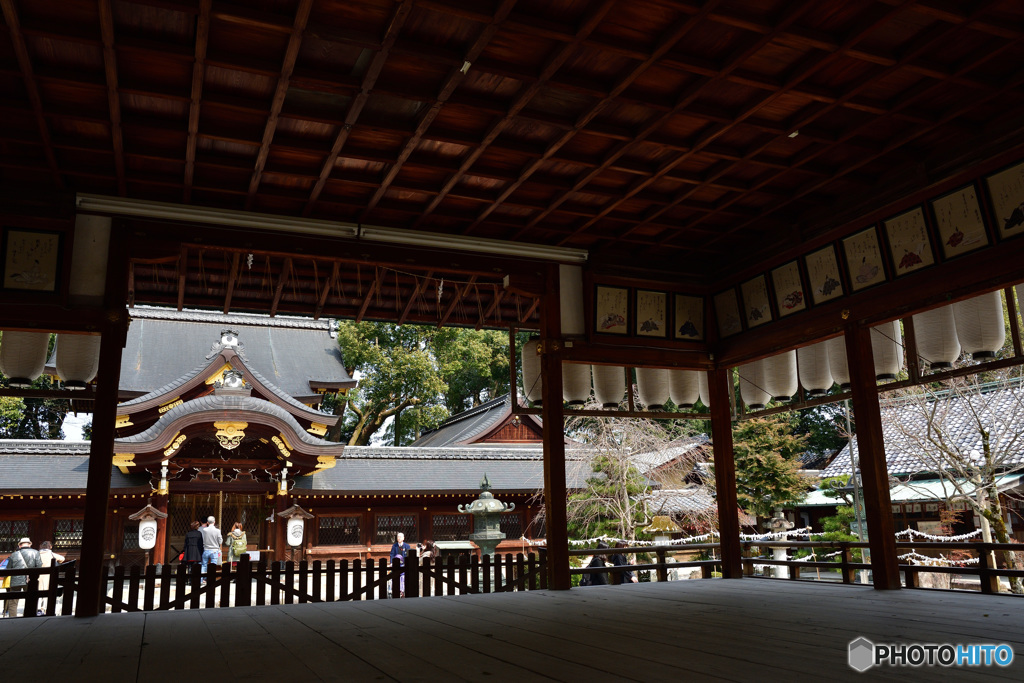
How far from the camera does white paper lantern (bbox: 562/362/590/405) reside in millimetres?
7535

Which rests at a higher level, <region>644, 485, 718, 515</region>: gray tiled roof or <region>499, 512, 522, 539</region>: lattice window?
<region>644, 485, 718, 515</region>: gray tiled roof

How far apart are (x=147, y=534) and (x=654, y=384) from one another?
1085 cm

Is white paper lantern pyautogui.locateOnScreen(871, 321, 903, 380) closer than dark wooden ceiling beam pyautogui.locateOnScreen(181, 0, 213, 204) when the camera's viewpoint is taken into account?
No

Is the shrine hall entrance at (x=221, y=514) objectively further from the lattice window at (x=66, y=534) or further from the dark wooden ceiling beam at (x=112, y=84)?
the dark wooden ceiling beam at (x=112, y=84)

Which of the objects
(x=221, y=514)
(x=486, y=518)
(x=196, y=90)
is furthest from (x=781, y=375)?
(x=221, y=514)

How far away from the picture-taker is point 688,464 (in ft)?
56.2

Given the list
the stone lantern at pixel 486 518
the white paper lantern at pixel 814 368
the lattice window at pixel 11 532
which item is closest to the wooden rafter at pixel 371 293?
the white paper lantern at pixel 814 368

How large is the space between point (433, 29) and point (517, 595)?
4.39 meters

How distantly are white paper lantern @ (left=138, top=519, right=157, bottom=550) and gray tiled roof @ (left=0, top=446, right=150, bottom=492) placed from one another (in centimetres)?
78

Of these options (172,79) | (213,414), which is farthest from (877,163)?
(213,414)

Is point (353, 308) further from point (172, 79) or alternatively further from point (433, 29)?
point (433, 29)

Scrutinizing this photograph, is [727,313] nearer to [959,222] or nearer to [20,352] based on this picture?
[959,222]

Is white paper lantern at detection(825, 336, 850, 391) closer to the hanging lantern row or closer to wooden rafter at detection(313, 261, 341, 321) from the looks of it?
wooden rafter at detection(313, 261, 341, 321)

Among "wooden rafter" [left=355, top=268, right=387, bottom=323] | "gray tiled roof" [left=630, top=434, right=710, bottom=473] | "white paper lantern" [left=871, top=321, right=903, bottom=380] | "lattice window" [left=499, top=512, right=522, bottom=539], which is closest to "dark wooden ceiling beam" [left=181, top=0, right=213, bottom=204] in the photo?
"wooden rafter" [left=355, top=268, right=387, bottom=323]
